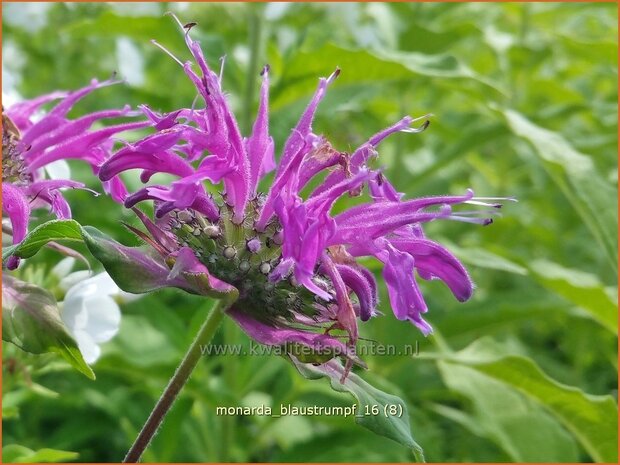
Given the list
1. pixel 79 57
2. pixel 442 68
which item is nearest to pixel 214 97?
pixel 442 68

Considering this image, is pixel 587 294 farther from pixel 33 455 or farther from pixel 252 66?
pixel 33 455

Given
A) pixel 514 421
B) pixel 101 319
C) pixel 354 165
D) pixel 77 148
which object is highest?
pixel 77 148

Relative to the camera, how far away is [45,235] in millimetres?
897

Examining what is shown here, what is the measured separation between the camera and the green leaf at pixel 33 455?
114cm

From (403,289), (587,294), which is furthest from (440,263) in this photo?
(587,294)

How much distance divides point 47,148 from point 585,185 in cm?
120

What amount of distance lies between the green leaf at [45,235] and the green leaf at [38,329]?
102 mm

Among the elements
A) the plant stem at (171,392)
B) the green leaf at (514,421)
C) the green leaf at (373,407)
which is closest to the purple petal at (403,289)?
the green leaf at (373,407)

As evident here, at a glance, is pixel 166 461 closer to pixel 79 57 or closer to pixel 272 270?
pixel 272 270

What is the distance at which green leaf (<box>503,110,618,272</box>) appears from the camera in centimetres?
183

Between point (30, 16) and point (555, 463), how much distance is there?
2.55m

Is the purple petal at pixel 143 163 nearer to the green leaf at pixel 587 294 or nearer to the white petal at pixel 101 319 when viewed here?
the white petal at pixel 101 319

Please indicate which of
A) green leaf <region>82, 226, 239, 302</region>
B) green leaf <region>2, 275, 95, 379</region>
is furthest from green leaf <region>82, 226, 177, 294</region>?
green leaf <region>2, 275, 95, 379</region>

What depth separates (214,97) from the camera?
1104mm
